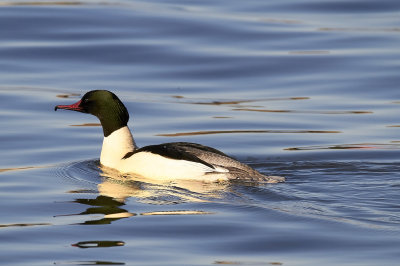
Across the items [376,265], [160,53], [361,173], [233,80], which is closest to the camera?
[376,265]

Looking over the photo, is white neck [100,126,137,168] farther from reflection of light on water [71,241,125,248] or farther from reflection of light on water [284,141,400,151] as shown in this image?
reflection of light on water [71,241,125,248]

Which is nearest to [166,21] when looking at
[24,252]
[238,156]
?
[238,156]

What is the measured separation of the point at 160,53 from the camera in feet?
60.5

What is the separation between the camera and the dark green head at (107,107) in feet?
39.3

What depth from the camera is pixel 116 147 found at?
38.9ft

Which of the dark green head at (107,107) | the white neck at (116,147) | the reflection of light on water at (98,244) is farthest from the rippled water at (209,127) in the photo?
the dark green head at (107,107)

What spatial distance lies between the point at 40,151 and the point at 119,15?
939cm

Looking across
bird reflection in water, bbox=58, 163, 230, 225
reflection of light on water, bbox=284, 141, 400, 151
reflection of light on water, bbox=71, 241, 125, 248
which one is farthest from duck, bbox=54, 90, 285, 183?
reflection of light on water, bbox=71, 241, 125, 248

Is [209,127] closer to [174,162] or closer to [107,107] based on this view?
[107,107]

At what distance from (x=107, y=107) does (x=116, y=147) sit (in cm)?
51

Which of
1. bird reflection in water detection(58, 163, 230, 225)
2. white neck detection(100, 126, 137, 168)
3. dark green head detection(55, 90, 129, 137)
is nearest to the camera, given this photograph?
bird reflection in water detection(58, 163, 230, 225)

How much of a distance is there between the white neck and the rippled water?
1.02ft

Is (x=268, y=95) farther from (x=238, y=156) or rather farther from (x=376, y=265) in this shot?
(x=376, y=265)

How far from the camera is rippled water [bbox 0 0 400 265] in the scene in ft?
27.5
